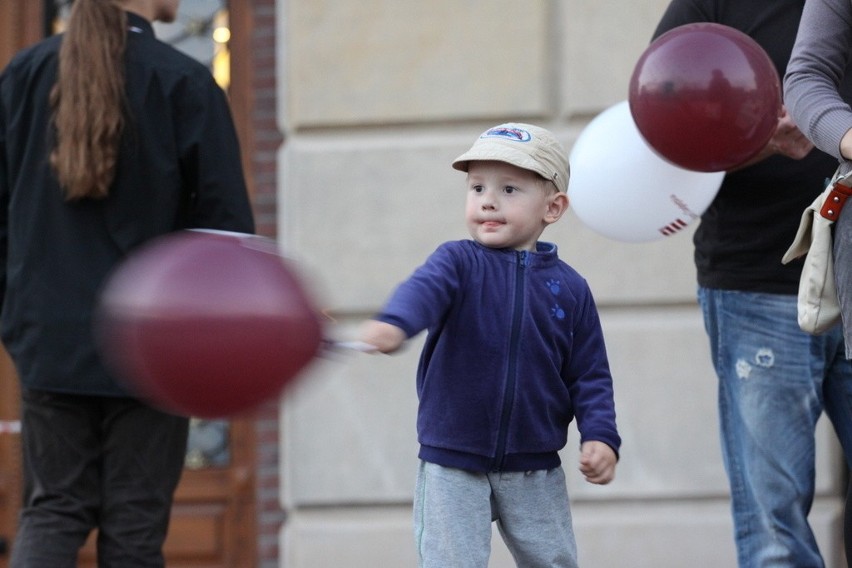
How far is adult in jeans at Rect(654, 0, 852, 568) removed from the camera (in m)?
3.29

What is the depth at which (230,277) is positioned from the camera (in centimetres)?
221

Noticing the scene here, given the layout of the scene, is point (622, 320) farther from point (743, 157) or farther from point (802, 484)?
point (743, 157)

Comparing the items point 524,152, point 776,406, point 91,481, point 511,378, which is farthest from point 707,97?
point 91,481

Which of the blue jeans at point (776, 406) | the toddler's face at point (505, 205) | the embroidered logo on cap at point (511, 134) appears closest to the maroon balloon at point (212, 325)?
the toddler's face at point (505, 205)

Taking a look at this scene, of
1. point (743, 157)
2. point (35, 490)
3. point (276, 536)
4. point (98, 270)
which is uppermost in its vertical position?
point (743, 157)

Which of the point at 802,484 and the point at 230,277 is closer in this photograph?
the point at 230,277

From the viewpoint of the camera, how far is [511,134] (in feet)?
10.0

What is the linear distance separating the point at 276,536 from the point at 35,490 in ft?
6.31

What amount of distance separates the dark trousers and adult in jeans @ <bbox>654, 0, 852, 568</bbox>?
1397 millimetres

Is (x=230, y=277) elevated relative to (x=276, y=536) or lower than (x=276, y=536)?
elevated

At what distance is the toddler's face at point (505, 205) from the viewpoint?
2.98m

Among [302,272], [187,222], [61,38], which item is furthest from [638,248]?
[302,272]

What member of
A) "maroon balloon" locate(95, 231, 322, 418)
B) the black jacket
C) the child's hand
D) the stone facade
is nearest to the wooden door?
the stone facade

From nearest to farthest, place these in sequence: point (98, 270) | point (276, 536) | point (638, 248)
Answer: point (98, 270)
point (638, 248)
point (276, 536)
